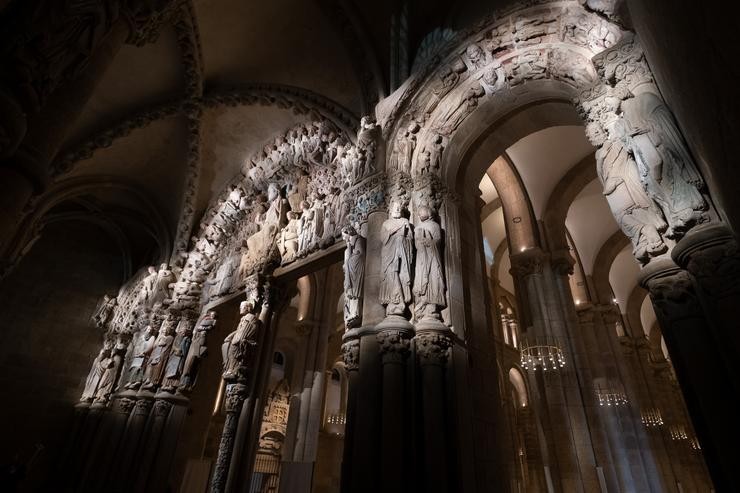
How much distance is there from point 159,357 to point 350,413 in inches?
239

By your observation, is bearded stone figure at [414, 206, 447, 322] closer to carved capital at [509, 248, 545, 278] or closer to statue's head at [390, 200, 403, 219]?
statue's head at [390, 200, 403, 219]

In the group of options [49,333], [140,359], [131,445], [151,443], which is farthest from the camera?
[49,333]

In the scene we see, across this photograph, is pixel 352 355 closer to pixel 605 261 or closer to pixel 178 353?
pixel 178 353

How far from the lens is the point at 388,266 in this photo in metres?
4.57

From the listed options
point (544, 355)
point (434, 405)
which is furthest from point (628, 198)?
point (544, 355)

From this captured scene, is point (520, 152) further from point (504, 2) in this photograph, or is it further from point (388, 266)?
point (388, 266)

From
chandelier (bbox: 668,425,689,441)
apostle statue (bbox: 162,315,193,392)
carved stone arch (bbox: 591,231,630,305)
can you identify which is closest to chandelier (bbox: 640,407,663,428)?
chandelier (bbox: 668,425,689,441)

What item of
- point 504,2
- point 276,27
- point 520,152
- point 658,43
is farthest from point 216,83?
point 658,43

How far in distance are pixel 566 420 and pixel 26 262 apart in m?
15.1

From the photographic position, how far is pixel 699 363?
2.48 meters

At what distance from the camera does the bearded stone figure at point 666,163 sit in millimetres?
2721

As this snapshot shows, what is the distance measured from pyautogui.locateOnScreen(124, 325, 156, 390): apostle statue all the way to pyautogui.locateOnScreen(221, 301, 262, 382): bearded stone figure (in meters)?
3.20

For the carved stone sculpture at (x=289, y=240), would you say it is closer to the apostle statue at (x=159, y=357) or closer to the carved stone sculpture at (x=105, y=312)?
the apostle statue at (x=159, y=357)

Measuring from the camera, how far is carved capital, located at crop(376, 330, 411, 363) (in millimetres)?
4000
